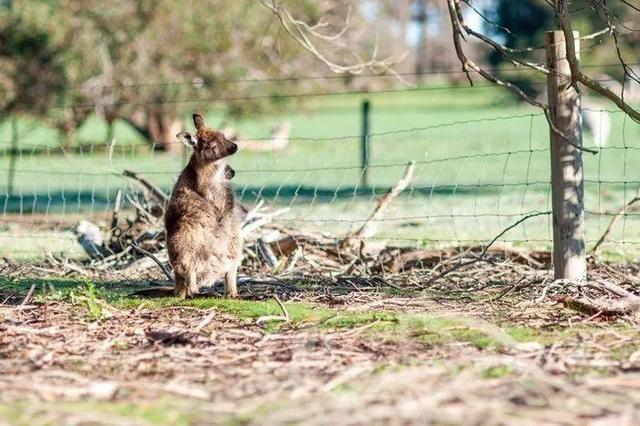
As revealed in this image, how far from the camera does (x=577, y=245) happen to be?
7.85m

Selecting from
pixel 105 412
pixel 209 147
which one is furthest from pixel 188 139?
pixel 105 412

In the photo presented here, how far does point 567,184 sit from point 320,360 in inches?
114

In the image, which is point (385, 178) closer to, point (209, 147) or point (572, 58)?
point (209, 147)

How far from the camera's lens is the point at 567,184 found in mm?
7859

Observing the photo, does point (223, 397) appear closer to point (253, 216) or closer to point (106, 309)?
point (106, 309)

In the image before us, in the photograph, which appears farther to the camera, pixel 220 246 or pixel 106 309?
pixel 220 246

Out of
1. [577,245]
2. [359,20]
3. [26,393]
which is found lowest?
[26,393]

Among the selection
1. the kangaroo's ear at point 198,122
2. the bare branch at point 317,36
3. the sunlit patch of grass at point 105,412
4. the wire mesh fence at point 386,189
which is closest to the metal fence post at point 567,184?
the wire mesh fence at point 386,189

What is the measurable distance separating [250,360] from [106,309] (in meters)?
1.81

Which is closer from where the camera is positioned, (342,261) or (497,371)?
(497,371)

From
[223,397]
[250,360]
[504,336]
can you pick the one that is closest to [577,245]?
[504,336]

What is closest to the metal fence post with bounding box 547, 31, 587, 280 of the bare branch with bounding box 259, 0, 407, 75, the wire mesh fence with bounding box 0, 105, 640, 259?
the wire mesh fence with bounding box 0, 105, 640, 259

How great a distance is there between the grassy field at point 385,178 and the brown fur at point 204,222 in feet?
4.10

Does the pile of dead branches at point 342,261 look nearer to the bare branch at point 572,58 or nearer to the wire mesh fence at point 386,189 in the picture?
the wire mesh fence at point 386,189
